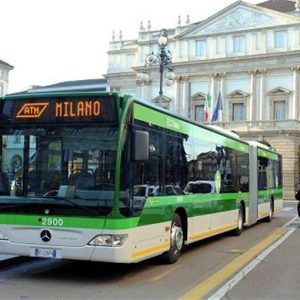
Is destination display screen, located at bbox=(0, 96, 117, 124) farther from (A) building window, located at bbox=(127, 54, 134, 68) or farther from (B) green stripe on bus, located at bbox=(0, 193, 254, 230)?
(A) building window, located at bbox=(127, 54, 134, 68)

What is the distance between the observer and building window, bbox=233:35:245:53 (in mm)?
71375

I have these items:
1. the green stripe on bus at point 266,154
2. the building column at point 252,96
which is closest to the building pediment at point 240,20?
the building column at point 252,96

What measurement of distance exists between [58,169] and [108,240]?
134 cm

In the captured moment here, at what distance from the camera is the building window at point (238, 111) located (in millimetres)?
72625

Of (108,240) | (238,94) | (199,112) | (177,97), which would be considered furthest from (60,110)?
(177,97)

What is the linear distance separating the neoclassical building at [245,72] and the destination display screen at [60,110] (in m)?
56.5

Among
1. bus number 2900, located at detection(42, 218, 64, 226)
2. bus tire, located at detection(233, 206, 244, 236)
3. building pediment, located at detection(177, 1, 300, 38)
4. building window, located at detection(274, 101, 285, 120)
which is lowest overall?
bus tire, located at detection(233, 206, 244, 236)

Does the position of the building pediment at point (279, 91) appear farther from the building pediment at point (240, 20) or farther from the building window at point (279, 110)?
the building pediment at point (240, 20)

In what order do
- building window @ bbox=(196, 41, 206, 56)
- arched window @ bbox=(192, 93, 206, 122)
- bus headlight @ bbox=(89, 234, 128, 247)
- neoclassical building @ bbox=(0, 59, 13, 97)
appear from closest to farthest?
bus headlight @ bbox=(89, 234, 128, 247)
building window @ bbox=(196, 41, 206, 56)
arched window @ bbox=(192, 93, 206, 122)
neoclassical building @ bbox=(0, 59, 13, 97)

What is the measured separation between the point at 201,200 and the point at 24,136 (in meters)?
4.93

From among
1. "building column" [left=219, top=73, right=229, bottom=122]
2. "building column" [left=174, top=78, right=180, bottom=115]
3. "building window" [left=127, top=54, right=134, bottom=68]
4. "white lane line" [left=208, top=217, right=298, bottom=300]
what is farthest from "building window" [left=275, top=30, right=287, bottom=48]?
"white lane line" [left=208, top=217, right=298, bottom=300]

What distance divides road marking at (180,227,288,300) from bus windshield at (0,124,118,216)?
5.76 feet

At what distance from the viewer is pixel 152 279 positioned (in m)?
9.19

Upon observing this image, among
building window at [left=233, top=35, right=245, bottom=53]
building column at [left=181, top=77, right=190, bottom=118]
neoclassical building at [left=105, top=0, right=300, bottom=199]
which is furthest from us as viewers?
building column at [left=181, top=77, right=190, bottom=118]
